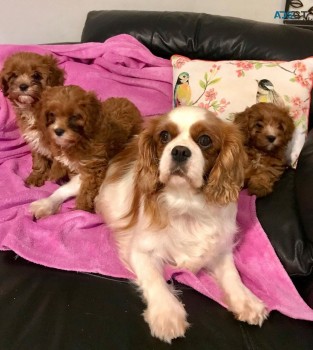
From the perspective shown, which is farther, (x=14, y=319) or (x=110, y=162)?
(x=110, y=162)

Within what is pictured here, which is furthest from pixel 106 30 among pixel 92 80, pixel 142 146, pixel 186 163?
pixel 186 163

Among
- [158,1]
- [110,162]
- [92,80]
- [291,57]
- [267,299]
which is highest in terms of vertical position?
[158,1]

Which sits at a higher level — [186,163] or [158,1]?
[158,1]

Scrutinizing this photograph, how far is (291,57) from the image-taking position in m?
2.49

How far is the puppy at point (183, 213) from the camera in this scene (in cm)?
142

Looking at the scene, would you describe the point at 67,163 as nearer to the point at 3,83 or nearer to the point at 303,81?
the point at 3,83

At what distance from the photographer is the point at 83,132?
6.51 ft

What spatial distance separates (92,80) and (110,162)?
0.80m

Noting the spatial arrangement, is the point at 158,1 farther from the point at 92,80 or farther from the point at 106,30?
the point at 92,80

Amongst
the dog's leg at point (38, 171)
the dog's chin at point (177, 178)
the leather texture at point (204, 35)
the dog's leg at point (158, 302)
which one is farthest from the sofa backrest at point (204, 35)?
the dog's leg at point (158, 302)

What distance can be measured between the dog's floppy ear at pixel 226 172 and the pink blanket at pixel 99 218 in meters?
0.35

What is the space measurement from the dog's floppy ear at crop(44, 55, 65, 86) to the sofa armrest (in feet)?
4.46

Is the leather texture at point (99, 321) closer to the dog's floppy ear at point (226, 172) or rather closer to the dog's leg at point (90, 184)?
the dog's floppy ear at point (226, 172)

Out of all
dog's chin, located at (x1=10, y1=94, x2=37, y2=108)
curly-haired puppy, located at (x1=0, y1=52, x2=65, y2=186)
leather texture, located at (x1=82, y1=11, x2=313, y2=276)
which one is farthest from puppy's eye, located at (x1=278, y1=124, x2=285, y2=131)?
dog's chin, located at (x1=10, y1=94, x2=37, y2=108)
